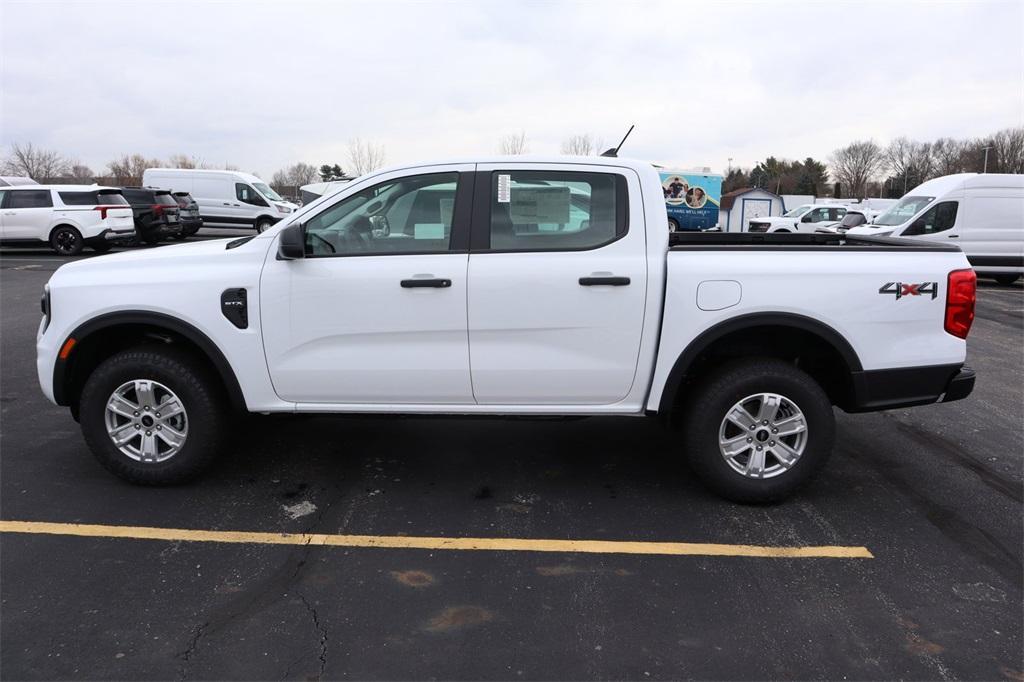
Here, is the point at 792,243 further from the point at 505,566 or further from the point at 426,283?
the point at 505,566

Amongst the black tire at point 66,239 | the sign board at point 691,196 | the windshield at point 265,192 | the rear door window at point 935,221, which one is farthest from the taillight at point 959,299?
the windshield at point 265,192

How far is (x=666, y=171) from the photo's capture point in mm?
28047

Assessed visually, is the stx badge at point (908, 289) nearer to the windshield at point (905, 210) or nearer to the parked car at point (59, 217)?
the windshield at point (905, 210)

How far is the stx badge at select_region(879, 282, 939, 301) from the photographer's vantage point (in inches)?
154

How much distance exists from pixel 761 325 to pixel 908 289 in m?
0.80

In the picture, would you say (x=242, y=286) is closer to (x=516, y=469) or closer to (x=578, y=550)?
(x=516, y=469)

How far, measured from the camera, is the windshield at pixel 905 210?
15.4 metres

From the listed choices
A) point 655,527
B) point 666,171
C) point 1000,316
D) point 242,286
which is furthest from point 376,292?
point 666,171

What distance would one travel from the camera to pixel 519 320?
13.0 ft

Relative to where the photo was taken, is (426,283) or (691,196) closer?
(426,283)

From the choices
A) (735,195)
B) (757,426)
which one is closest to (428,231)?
(757,426)

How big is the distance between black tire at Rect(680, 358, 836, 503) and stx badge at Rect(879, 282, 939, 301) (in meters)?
0.62

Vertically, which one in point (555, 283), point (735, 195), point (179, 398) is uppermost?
point (735, 195)

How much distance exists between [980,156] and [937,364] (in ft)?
287
